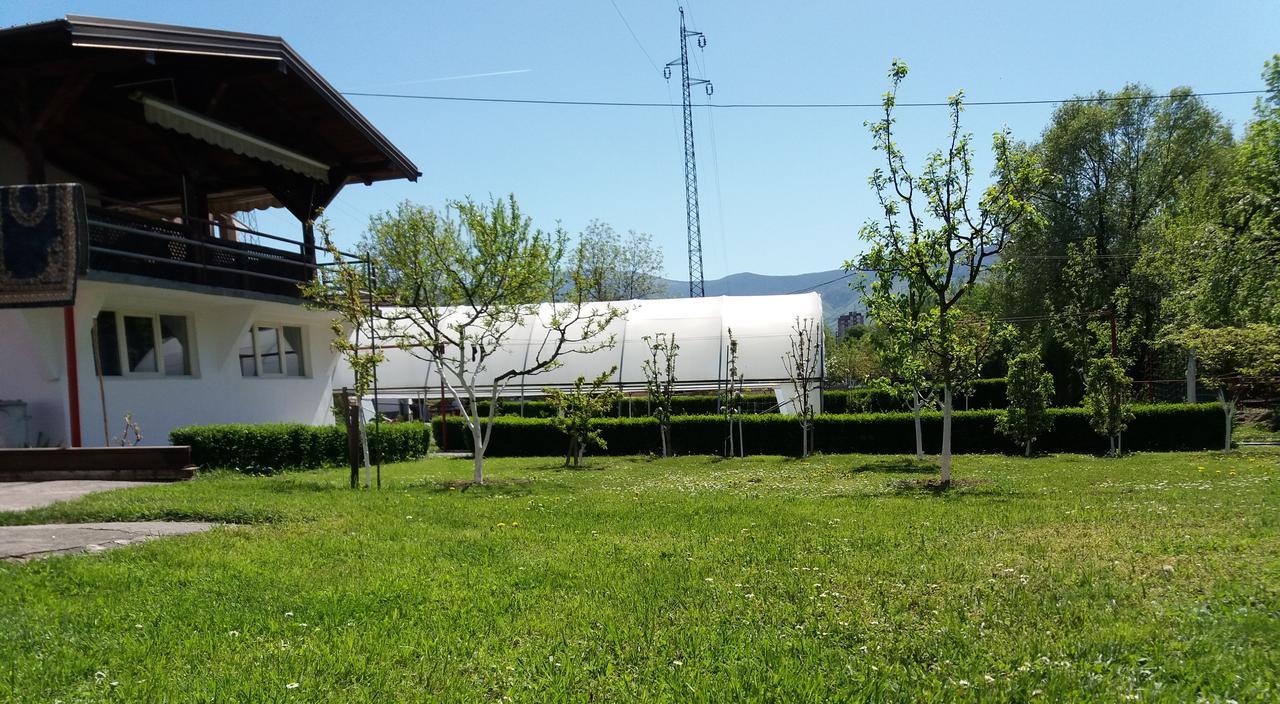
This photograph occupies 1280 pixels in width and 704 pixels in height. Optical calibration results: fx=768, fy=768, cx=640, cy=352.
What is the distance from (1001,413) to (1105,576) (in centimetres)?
1590

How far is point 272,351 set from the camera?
63.7 feet

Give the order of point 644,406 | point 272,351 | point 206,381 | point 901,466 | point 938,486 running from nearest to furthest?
point 938,486, point 901,466, point 206,381, point 272,351, point 644,406

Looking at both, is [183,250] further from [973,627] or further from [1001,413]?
[1001,413]

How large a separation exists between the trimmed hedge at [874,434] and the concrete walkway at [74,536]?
14.5m

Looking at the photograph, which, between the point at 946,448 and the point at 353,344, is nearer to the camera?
the point at 946,448

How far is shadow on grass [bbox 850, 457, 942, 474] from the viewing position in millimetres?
15208

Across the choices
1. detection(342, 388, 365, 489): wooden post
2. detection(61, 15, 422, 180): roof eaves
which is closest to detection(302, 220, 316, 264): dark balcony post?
detection(61, 15, 422, 180): roof eaves

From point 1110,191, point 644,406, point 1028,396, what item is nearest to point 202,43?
point 644,406

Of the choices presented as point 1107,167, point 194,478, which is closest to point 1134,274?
point 1107,167

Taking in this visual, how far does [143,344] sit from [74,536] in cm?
1002

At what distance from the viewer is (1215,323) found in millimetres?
23359

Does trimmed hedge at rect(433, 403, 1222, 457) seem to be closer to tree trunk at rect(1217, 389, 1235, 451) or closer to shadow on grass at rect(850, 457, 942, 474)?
tree trunk at rect(1217, 389, 1235, 451)

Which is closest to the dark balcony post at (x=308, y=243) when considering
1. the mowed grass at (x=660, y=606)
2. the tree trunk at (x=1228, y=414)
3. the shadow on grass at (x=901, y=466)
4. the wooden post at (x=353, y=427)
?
the wooden post at (x=353, y=427)

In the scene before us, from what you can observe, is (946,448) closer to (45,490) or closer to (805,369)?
(805,369)
